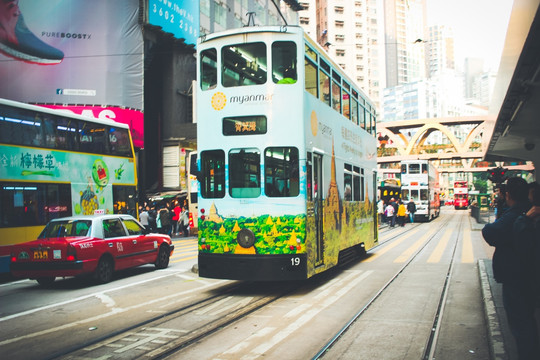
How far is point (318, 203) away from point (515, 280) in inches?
188

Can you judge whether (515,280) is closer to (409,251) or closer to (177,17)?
(409,251)

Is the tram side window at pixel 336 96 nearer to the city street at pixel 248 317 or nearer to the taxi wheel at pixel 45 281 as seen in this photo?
the city street at pixel 248 317

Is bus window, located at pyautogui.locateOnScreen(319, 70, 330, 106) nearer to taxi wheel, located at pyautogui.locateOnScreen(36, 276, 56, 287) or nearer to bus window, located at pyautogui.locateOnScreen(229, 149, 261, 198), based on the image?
bus window, located at pyautogui.locateOnScreen(229, 149, 261, 198)

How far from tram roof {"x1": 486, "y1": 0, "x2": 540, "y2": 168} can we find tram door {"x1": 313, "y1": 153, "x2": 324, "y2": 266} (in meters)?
3.62

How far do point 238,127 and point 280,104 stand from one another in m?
0.81

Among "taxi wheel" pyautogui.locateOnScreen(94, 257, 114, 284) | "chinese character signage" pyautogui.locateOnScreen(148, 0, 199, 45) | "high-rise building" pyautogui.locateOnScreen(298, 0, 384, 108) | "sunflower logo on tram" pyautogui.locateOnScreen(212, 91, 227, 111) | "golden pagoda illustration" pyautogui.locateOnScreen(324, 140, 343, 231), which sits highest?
"high-rise building" pyautogui.locateOnScreen(298, 0, 384, 108)

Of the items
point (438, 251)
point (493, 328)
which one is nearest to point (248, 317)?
point (493, 328)

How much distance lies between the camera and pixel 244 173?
824cm

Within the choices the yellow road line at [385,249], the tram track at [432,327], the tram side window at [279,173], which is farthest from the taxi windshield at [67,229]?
the yellow road line at [385,249]

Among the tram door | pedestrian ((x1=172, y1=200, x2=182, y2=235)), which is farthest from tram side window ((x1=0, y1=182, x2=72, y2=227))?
pedestrian ((x1=172, y1=200, x2=182, y2=235))

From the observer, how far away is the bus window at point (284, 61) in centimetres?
824

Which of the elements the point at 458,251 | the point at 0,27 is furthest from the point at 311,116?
the point at 0,27

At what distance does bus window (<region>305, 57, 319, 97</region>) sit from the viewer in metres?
8.59

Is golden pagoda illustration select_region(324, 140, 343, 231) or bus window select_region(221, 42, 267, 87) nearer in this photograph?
bus window select_region(221, 42, 267, 87)
